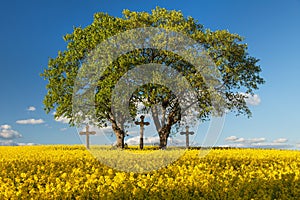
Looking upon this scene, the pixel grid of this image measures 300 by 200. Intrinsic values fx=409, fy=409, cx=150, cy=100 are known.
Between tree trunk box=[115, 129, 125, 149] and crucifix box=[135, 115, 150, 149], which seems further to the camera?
tree trunk box=[115, 129, 125, 149]

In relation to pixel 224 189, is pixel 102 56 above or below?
above

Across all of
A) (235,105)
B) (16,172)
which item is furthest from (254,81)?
(16,172)

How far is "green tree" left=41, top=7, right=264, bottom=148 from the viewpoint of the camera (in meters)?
29.2

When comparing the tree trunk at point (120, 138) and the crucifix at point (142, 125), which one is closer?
the crucifix at point (142, 125)

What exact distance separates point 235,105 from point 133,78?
32.6 ft

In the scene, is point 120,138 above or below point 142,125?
below

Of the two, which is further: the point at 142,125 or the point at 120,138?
the point at 120,138

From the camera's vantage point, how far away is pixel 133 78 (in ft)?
95.3

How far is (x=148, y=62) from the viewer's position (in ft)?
97.6

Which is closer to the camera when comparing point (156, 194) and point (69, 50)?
point (156, 194)

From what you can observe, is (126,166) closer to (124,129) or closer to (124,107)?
(124,107)

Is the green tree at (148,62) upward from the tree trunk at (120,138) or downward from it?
upward

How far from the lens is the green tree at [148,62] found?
2920 centimetres

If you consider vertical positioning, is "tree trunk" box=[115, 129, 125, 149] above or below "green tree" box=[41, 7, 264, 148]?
below
